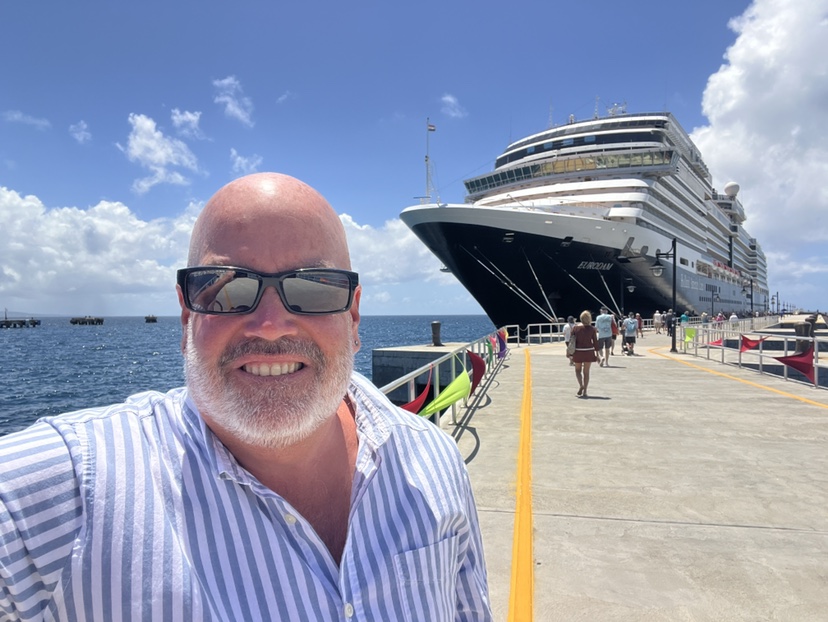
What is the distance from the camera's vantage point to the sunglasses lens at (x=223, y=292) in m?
1.29

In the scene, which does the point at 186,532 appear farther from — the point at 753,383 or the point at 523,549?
the point at 753,383

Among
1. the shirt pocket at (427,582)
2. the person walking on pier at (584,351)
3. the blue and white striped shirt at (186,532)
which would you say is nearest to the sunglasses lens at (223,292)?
the blue and white striped shirt at (186,532)

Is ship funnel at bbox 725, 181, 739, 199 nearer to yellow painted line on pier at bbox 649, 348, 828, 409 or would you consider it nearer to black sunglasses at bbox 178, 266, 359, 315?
yellow painted line on pier at bbox 649, 348, 828, 409

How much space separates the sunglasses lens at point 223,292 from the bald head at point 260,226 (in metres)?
0.04

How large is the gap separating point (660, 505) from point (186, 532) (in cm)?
415

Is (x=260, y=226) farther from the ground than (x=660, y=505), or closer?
farther from the ground

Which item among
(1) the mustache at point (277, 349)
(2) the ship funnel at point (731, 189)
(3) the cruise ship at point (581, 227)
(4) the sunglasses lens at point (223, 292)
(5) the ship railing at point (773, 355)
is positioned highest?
(2) the ship funnel at point (731, 189)

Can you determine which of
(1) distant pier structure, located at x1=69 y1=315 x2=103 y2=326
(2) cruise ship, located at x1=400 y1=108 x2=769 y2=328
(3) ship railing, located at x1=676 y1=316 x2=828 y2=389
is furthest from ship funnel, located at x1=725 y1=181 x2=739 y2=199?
(1) distant pier structure, located at x1=69 y1=315 x2=103 y2=326

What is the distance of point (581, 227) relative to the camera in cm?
2600

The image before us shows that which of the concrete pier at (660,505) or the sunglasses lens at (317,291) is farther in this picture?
the concrete pier at (660,505)

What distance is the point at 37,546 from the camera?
3.06ft

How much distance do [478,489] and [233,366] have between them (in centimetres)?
373

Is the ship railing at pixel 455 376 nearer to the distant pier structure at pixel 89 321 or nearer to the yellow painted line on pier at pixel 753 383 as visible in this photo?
the yellow painted line on pier at pixel 753 383

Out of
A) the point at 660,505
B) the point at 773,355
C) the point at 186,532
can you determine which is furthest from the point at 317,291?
the point at 773,355
